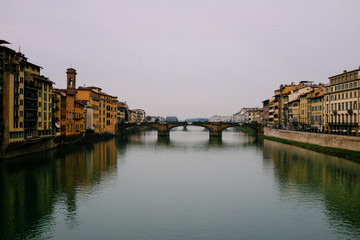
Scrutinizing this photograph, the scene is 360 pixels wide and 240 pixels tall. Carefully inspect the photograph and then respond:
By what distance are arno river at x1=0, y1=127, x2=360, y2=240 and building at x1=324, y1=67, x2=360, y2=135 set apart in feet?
56.9

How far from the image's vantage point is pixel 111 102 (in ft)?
380

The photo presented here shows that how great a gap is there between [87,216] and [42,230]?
12.2 feet

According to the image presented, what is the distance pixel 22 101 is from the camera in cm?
A: 5019

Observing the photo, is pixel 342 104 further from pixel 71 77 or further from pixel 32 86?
pixel 71 77

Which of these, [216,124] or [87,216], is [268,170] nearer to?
[87,216]

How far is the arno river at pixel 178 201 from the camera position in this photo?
810 inches

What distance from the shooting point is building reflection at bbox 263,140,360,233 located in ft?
78.1

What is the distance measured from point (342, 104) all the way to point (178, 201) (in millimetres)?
51835

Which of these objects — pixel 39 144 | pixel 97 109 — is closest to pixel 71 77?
pixel 97 109

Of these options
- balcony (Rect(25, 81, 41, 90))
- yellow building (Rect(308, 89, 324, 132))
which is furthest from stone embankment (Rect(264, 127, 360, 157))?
balcony (Rect(25, 81, 41, 90))

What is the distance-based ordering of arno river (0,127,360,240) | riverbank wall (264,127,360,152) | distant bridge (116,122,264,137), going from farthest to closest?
distant bridge (116,122,264,137), riverbank wall (264,127,360,152), arno river (0,127,360,240)

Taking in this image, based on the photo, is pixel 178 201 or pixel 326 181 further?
pixel 326 181

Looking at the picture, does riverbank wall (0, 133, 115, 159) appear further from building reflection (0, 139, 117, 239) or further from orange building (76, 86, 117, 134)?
orange building (76, 86, 117, 134)

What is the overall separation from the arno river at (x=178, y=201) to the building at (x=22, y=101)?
573 centimetres
